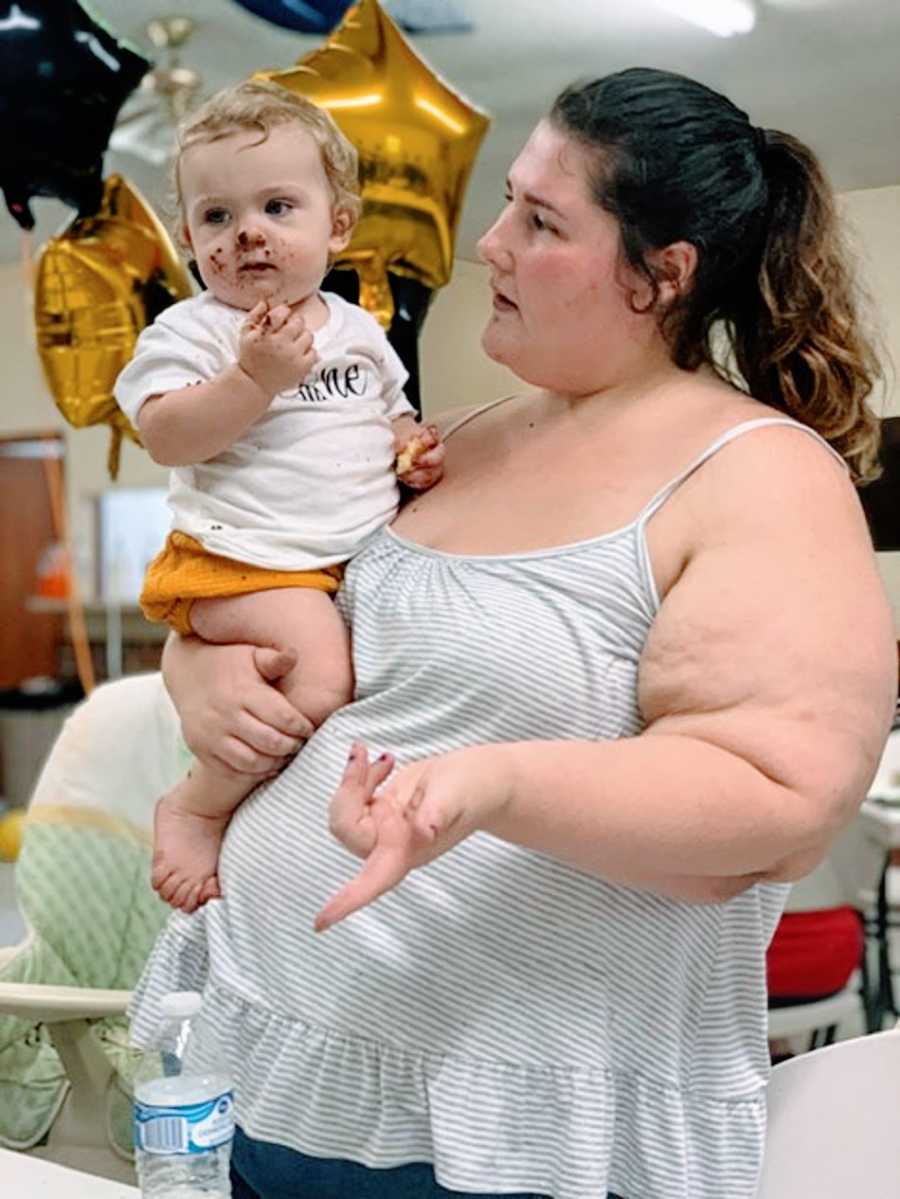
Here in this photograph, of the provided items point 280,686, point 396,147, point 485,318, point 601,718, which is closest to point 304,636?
point 280,686

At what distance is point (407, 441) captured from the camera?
112cm

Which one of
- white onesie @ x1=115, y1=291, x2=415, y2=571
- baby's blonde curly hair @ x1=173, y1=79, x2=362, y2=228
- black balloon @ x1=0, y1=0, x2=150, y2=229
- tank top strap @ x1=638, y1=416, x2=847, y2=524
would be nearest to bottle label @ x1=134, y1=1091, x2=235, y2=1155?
white onesie @ x1=115, y1=291, x2=415, y2=571

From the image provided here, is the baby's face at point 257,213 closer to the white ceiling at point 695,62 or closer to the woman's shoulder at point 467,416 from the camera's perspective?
the woman's shoulder at point 467,416

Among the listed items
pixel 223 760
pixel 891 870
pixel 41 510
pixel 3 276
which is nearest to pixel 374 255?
pixel 223 760

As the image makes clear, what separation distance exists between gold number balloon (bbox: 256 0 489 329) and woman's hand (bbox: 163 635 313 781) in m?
0.63

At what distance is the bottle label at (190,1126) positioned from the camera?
95 centimetres

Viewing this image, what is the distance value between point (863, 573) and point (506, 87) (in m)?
0.98

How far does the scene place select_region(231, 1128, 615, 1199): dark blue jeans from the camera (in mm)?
934

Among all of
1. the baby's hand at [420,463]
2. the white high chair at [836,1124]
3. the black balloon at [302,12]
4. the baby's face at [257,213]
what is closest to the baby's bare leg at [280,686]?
the baby's hand at [420,463]

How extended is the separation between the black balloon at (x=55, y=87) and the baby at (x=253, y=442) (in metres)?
0.78

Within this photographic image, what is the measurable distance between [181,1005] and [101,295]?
1148 mm

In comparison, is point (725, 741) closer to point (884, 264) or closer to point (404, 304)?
point (884, 264)

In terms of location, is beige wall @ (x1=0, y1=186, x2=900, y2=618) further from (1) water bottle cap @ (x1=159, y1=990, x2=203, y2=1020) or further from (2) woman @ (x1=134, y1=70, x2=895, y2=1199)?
(1) water bottle cap @ (x1=159, y1=990, x2=203, y2=1020)

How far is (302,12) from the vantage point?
1.86 metres
